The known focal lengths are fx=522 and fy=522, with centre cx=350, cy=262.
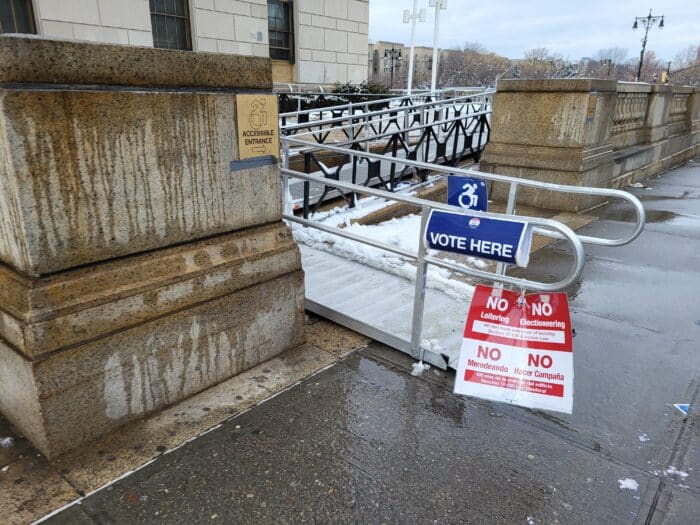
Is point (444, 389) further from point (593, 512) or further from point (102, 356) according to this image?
point (102, 356)

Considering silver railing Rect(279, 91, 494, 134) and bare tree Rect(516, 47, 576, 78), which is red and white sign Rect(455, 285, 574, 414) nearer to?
silver railing Rect(279, 91, 494, 134)

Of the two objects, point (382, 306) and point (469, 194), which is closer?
point (469, 194)

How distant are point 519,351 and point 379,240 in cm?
265

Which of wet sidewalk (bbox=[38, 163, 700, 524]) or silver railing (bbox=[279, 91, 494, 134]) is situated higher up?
Result: silver railing (bbox=[279, 91, 494, 134])

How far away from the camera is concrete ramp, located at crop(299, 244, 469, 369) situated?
3547 millimetres

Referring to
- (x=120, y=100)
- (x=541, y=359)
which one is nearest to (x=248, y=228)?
(x=120, y=100)

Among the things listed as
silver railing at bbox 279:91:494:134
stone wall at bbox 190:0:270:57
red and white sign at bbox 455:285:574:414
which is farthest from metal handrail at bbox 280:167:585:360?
stone wall at bbox 190:0:270:57

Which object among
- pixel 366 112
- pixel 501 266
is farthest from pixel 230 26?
pixel 501 266

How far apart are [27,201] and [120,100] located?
23.9 inches

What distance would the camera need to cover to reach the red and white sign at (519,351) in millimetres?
2689

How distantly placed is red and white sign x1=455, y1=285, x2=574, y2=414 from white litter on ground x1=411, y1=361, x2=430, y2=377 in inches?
17.0

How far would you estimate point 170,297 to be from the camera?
275 centimetres

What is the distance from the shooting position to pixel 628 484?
237 centimetres

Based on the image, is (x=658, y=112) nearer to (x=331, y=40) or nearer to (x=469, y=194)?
(x=469, y=194)
